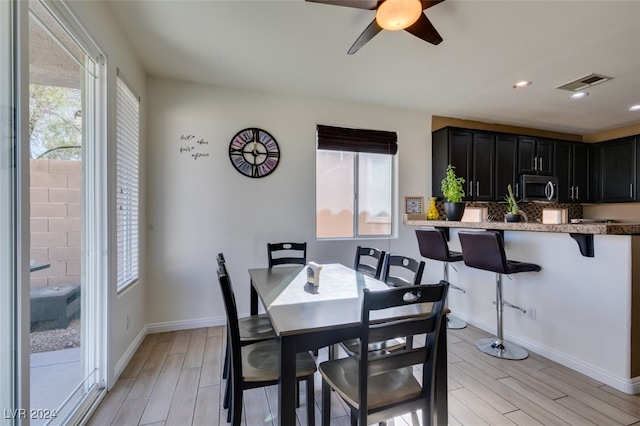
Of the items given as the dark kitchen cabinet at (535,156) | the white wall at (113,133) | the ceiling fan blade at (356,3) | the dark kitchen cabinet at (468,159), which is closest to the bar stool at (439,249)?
the dark kitchen cabinet at (468,159)

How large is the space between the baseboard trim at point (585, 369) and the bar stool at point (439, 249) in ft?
1.70

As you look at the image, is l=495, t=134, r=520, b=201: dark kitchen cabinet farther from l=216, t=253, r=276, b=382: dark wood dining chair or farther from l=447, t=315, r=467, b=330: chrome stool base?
l=216, t=253, r=276, b=382: dark wood dining chair

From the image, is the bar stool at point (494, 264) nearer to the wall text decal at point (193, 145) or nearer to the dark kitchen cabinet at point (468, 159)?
the dark kitchen cabinet at point (468, 159)

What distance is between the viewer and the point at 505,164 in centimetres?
432

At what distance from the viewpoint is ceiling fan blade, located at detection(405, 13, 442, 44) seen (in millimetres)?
1756

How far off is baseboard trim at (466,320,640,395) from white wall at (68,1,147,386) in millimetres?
3464

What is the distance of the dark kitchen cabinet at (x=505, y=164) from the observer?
427cm

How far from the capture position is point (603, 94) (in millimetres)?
3330

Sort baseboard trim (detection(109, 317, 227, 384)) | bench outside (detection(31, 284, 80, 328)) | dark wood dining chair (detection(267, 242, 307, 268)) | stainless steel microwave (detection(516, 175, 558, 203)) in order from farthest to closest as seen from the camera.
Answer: stainless steel microwave (detection(516, 175, 558, 203))
dark wood dining chair (detection(267, 242, 307, 268))
baseboard trim (detection(109, 317, 227, 384))
bench outside (detection(31, 284, 80, 328))

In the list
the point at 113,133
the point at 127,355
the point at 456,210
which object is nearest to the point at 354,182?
the point at 456,210

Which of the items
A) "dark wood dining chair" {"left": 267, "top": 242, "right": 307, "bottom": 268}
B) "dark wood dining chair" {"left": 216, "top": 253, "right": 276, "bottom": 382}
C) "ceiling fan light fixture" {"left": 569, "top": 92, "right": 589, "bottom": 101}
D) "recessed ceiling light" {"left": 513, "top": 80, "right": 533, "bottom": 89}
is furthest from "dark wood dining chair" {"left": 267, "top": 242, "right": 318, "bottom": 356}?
"ceiling fan light fixture" {"left": 569, "top": 92, "right": 589, "bottom": 101}

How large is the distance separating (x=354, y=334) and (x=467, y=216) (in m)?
2.91

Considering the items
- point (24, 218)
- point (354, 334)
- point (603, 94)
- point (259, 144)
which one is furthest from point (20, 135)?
point (603, 94)

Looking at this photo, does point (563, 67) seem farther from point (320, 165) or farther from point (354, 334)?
point (354, 334)
